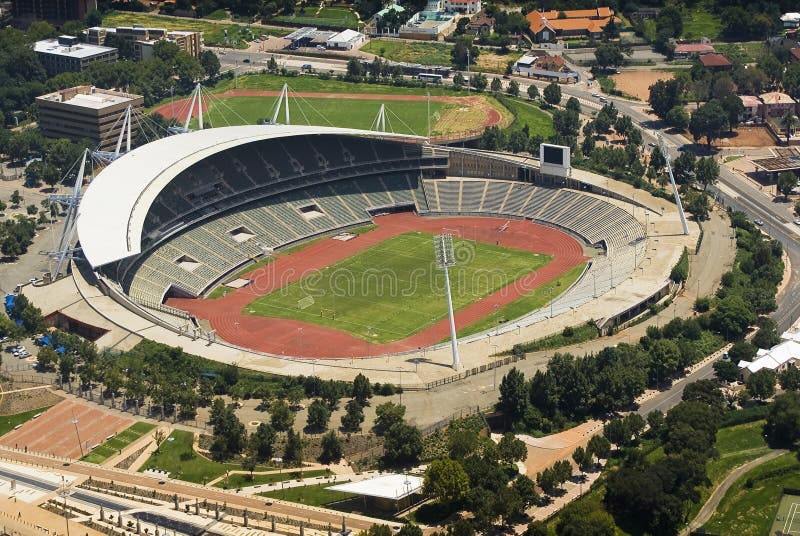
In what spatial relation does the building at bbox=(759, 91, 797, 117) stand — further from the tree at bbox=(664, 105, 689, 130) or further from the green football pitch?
the green football pitch

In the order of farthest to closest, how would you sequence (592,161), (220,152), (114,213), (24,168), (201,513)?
(24,168) → (592,161) → (220,152) → (114,213) → (201,513)

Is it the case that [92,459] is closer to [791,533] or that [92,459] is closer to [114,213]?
[114,213]

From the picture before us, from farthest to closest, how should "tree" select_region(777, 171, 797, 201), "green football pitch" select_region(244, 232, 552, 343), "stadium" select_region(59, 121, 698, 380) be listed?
"tree" select_region(777, 171, 797, 201)
"green football pitch" select_region(244, 232, 552, 343)
"stadium" select_region(59, 121, 698, 380)

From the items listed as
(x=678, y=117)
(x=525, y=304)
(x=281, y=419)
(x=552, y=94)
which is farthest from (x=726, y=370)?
(x=552, y=94)

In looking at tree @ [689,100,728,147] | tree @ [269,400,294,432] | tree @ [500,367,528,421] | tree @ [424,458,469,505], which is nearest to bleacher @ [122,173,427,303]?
tree @ [269,400,294,432]

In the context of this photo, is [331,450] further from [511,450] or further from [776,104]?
[776,104]

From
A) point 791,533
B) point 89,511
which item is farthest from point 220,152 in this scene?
point 791,533
